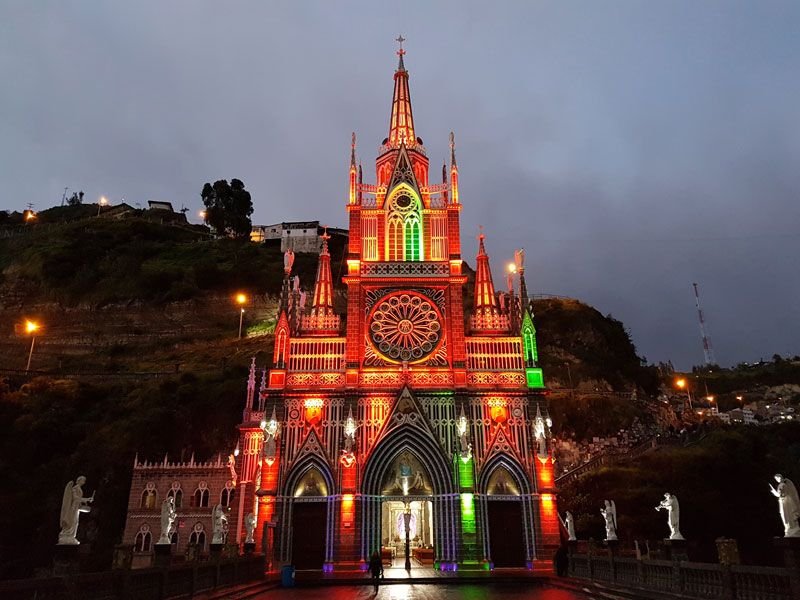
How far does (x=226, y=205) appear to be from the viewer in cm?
9606

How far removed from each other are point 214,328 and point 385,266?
145ft

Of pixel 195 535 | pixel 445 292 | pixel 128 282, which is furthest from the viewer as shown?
pixel 128 282

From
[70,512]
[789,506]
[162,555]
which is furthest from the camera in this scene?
[162,555]

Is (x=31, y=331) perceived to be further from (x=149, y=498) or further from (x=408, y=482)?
(x=408, y=482)

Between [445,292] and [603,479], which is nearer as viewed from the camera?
[445,292]

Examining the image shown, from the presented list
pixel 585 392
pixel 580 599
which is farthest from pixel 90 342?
pixel 580 599

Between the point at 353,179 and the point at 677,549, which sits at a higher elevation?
the point at 353,179

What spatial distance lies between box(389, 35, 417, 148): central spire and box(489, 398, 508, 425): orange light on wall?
689 inches

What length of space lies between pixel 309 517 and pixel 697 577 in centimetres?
1898

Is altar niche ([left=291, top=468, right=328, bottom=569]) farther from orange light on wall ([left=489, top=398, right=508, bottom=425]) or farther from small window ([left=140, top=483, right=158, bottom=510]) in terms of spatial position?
small window ([left=140, top=483, right=158, bottom=510])

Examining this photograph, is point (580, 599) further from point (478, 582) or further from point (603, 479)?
point (603, 479)

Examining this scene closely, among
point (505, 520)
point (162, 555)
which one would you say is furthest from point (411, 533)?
point (162, 555)

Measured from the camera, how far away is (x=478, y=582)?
77.9ft

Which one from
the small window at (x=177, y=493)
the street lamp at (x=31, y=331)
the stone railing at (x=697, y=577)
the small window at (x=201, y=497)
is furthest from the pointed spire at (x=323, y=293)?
the street lamp at (x=31, y=331)
